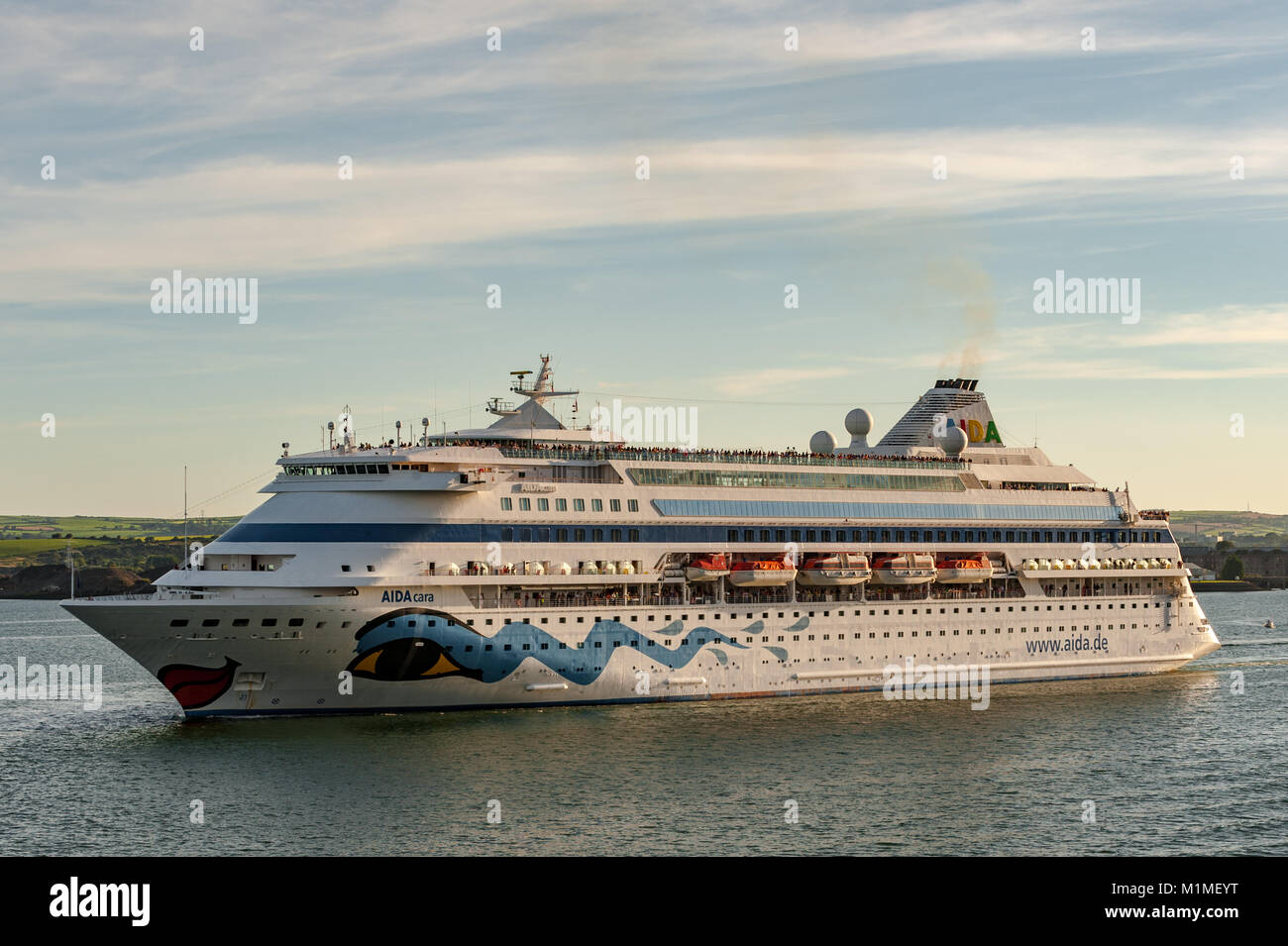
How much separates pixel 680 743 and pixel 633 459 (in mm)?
13589

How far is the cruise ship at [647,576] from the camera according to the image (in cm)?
4466

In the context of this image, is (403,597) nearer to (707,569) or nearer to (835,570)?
(707,569)

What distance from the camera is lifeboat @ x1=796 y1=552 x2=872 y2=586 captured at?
55.4 metres

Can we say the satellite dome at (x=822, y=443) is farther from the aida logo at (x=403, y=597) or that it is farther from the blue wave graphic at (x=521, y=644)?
the aida logo at (x=403, y=597)

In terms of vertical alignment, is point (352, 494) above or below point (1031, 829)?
above

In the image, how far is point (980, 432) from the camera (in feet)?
218

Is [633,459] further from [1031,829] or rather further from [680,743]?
[1031,829]

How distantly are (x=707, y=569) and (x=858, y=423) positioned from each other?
1646 cm

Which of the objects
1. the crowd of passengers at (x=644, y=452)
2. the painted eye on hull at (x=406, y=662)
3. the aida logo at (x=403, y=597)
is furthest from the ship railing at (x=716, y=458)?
the painted eye on hull at (x=406, y=662)

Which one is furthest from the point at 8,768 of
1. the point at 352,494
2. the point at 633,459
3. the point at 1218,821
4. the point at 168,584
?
the point at 1218,821

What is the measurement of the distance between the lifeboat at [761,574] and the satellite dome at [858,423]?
1331 cm

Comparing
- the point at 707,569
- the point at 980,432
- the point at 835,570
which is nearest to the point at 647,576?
the point at 707,569

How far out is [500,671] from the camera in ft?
154
